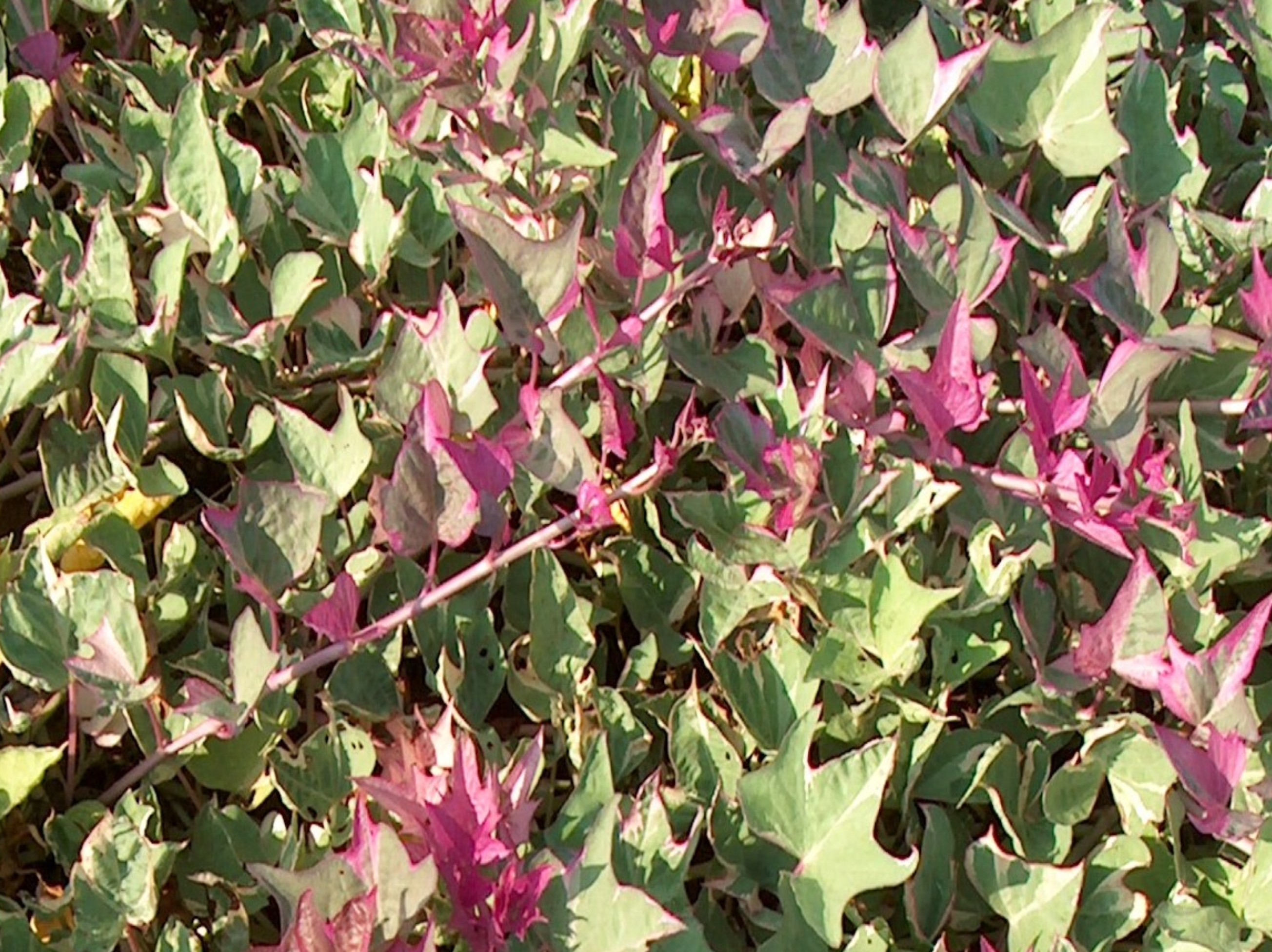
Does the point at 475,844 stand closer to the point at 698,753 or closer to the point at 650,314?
the point at 698,753

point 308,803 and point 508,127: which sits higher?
point 508,127

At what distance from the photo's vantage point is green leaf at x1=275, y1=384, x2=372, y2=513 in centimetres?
87

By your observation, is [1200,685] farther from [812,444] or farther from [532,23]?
[532,23]

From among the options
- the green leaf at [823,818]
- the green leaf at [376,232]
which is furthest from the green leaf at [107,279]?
the green leaf at [823,818]

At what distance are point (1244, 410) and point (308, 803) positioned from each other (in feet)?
1.84

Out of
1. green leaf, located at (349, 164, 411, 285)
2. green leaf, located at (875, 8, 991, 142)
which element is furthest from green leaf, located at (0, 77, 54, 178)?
green leaf, located at (875, 8, 991, 142)

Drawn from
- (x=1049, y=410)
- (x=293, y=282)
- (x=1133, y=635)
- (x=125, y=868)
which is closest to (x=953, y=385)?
(x=1049, y=410)

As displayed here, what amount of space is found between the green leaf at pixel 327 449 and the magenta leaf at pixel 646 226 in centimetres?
17

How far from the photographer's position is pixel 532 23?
0.89m

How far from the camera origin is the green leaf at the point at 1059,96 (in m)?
0.95

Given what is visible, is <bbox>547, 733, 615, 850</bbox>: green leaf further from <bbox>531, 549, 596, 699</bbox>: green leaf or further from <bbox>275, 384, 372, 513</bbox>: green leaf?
<bbox>275, 384, 372, 513</bbox>: green leaf

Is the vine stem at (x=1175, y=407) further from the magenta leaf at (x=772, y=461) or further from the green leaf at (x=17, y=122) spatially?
the green leaf at (x=17, y=122)

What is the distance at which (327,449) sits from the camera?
0.88m

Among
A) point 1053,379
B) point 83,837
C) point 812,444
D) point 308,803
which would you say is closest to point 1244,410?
point 1053,379
